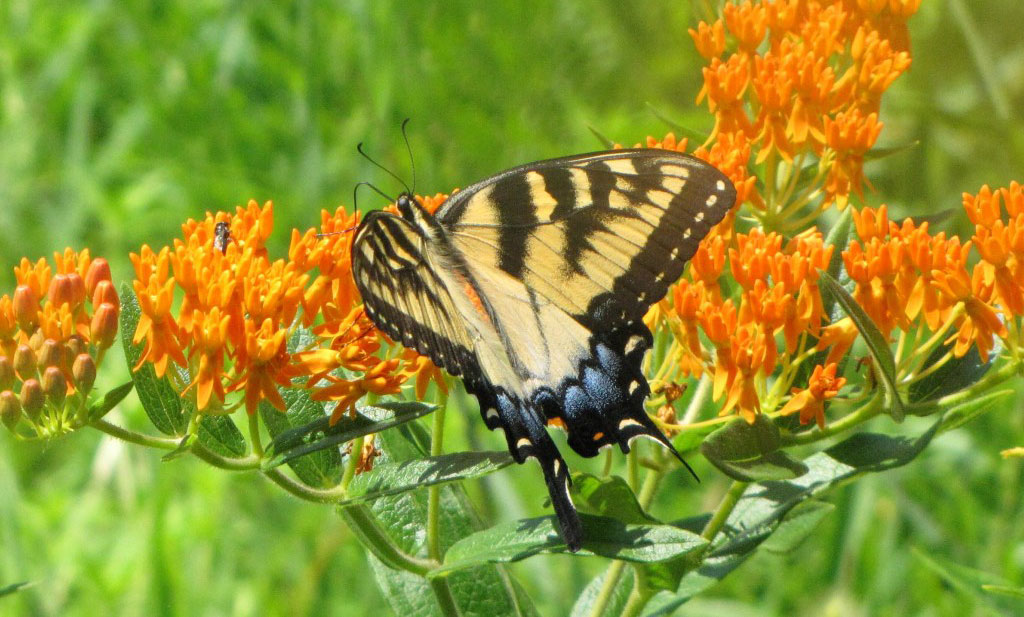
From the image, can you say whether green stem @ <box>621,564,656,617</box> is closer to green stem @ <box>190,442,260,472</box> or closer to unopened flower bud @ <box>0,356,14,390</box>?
green stem @ <box>190,442,260,472</box>

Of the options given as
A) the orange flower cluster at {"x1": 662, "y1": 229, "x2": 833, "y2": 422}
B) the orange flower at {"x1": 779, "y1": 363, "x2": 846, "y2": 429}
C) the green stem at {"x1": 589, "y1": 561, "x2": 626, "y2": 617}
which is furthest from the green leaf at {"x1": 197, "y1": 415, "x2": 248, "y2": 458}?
the orange flower at {"x1": 779, "y1": 363, "x2": 846, "y2": 429}

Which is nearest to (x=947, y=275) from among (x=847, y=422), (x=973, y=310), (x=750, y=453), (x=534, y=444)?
(x=973, y=310)

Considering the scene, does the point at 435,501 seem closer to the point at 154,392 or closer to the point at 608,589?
the point at 608,589

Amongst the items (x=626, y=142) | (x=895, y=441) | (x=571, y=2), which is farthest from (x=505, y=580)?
(x=571, y=2)

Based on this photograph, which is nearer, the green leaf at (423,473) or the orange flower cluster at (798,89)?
the green leaf at (423,473)

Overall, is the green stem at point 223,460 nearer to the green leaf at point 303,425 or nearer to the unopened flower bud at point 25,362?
the green leaf at point 303,425

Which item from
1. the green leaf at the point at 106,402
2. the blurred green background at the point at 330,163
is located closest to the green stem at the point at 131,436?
the green leaf at the point at 106,402
